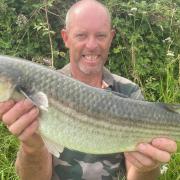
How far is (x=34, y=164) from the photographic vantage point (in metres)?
3.49

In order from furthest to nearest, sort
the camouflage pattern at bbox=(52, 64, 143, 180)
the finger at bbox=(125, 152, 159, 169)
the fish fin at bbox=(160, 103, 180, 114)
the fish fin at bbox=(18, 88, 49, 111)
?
the camouflage pattern at bbox=(52, 64, 143, 180) < the finger at bbox=(125, 152, 159, 169) < the fish fin at bbox=(160, 103, 180, 114) < the fish fin at bbox=(18, 88, 49, 111)

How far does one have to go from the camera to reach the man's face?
3992 mm

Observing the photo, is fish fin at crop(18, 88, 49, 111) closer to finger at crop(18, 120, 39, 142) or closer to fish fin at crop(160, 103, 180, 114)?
finger at crop(18, 120, 39, 142)

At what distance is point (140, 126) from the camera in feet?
10.0

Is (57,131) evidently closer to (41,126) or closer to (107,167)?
(41,126)

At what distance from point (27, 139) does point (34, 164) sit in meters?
0.43

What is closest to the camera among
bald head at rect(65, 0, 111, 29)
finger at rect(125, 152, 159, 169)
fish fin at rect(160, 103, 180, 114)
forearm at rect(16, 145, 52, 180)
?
fish fin at rect(160, 103, 180, 114)

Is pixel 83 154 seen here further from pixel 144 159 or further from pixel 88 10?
pixel 88 10

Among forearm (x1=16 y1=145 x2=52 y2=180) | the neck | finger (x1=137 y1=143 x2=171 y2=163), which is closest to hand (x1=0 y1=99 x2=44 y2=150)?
forearm (x1=16 y1=145 x2=52 y2=180)

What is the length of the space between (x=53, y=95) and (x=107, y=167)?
108 centimetres

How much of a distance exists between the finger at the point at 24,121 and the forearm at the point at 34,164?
38cm

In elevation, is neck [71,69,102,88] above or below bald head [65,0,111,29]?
below

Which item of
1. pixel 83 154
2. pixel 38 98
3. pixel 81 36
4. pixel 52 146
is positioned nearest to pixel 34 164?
pixel 83 154

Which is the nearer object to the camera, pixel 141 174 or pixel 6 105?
pixel 6 105
